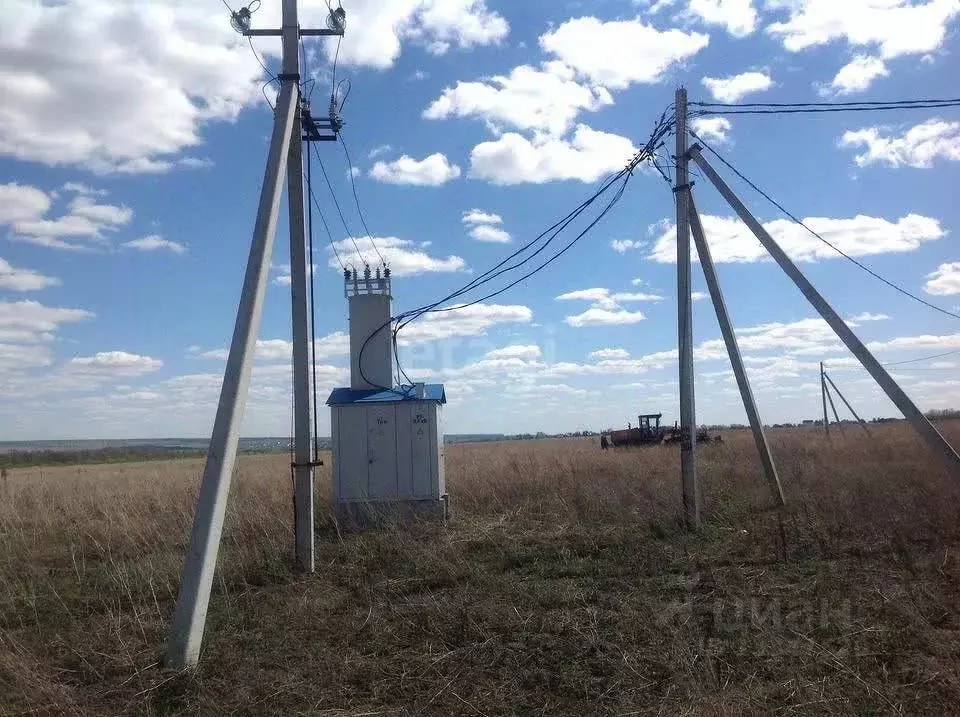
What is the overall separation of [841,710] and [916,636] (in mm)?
1620

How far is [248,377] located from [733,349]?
9138 millimetres

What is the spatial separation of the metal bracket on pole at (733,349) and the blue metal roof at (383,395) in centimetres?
464

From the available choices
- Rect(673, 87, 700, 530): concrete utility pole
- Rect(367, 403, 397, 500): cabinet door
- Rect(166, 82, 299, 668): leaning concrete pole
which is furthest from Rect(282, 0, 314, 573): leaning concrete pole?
Rect(673, 87, 700, 530): concrete utility pole

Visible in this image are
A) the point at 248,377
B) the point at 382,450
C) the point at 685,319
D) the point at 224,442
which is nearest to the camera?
the point at 224,442

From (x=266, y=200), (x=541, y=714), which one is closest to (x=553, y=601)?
(x=541, y=714)

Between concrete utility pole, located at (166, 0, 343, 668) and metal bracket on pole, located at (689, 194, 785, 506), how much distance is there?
21.0 feet

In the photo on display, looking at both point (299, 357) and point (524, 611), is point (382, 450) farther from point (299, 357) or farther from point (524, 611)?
point (524, 611)

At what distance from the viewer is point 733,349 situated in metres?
13.7

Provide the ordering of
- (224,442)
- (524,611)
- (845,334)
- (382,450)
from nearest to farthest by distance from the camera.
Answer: (224,442) < (524,611) < (845,334) < (382,450)

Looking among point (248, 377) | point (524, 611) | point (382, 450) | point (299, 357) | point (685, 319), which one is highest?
point (685, 319)

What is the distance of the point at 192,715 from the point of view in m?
5.32

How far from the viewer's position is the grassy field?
17.8 ft

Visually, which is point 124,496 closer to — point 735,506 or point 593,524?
point 593,524

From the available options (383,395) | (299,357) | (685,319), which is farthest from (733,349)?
(299,357)
